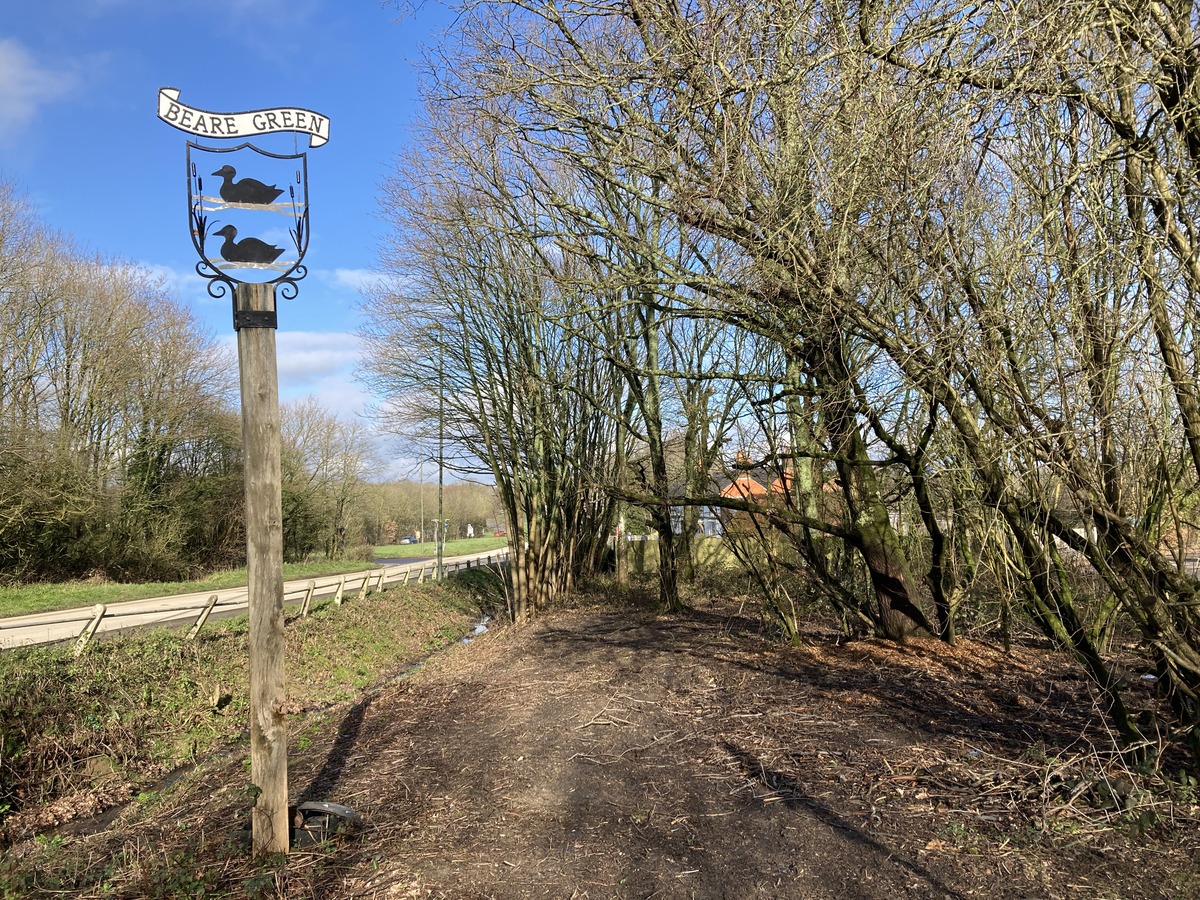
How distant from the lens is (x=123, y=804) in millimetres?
7270

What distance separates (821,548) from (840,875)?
4.89m

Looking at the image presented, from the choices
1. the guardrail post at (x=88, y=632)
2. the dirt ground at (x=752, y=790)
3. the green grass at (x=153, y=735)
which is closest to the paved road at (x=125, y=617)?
the guardrail post at (x=88, y=632)

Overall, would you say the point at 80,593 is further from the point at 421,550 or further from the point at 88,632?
the point at 421,550

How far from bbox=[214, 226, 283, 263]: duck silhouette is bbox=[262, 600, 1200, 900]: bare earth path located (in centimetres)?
308

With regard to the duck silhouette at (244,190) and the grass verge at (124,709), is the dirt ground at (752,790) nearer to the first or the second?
the grass verge at (124,709)

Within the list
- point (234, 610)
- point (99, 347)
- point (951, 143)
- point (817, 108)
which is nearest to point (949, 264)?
point (951, 143)

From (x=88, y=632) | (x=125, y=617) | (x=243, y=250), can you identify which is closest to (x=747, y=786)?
(x=243, y=250)

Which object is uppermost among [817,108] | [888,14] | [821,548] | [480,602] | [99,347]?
[99,347]

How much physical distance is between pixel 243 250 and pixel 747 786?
4.05m

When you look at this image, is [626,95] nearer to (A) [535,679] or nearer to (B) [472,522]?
(A) [535,679]

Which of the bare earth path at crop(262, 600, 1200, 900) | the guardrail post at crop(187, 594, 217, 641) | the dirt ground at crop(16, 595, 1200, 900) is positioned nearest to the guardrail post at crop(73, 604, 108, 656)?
the guardrail post at crop(187, 594, 217, 641)

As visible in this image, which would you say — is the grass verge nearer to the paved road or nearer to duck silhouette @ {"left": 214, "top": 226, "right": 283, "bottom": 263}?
the paved road

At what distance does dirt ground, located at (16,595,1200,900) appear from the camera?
3.34 meters

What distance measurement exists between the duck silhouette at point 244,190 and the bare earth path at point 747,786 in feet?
11.2
